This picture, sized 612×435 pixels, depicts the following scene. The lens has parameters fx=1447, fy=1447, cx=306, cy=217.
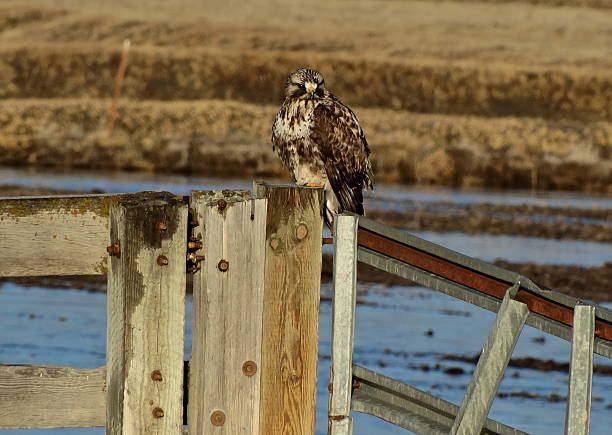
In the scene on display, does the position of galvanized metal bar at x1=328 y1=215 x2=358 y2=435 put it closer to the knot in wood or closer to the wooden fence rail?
the wooden fence rail

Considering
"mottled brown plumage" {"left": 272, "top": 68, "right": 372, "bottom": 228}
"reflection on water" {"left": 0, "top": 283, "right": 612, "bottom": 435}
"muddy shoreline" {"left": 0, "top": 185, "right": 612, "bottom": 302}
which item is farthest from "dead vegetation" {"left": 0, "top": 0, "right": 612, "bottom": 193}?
"mottled brown plumage" {"left": 272, "top": 68, "right": 372, "bottom": 228}

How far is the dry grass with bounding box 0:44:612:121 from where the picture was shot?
56844 millimetres

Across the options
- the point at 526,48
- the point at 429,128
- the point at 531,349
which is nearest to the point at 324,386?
the point at 531,349

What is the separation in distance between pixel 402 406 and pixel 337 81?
54.5 m

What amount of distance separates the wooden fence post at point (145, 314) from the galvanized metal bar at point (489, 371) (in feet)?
3.08

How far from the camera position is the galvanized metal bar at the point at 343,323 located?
4242 millimetres

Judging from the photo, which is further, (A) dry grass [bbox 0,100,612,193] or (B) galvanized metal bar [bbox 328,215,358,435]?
(A) dry grass [bbox 0,100,612,193]

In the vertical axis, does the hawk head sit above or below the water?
above

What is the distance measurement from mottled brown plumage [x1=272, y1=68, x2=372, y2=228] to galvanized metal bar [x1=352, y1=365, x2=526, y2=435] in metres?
4.24

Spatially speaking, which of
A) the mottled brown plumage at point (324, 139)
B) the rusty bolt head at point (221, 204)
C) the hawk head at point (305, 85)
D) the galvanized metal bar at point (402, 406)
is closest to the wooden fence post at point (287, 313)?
the rusty bolt head at point (221, 204)

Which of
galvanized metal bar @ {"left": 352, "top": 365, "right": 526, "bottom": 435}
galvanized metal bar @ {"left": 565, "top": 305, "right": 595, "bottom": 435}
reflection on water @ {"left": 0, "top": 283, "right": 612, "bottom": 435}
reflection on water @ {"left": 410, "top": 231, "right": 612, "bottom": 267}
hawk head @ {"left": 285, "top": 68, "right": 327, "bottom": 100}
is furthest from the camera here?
reflection on water @ {"left": 410, "top": 231, "right": 612, "bottom": 267}

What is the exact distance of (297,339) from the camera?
457cm

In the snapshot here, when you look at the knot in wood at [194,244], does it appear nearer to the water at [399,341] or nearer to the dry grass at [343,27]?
the water at [399,341]

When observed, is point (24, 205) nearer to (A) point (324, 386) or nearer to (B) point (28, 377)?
(B) point (28, 377)
